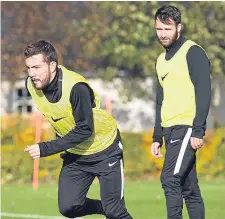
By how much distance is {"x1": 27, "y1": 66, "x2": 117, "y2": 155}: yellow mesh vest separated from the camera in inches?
295

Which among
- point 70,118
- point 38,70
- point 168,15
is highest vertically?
point 168,15

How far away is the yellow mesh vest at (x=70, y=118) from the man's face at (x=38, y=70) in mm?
185

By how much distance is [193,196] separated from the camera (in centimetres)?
843

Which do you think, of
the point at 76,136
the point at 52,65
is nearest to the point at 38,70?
the point at 52,65

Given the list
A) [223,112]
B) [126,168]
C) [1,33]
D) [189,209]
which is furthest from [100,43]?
[189,209]

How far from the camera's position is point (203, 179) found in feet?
74.2

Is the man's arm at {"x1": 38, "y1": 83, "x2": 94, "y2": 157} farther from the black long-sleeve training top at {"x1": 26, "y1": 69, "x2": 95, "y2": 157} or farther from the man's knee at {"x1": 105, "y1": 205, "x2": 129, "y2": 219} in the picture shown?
the man's knee at {"x1": 105, "y1": 205, "x2": 129, "y2": 219}

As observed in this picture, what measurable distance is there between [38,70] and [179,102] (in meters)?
1.54

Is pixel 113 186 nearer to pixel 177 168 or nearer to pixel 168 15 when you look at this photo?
pixel 177 168

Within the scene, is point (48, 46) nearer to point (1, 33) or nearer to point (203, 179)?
point (203, 179)

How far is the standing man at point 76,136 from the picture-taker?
7383 millimetres

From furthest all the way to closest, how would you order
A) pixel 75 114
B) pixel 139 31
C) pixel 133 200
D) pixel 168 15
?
pixel 139 31, pixel 133 200, pixel 168 15, pixel 75 114

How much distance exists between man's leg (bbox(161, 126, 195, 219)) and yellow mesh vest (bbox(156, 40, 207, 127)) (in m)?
0.11

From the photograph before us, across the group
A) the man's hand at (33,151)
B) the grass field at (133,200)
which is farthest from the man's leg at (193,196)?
the grass field at (133,200)
